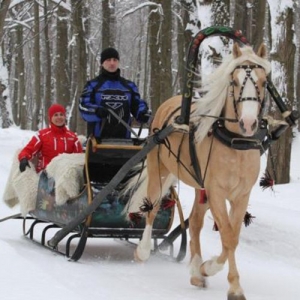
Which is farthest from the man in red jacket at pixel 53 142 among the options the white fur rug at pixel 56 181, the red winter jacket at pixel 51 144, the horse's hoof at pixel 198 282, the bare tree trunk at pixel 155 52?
the bare tree trunk at pixel 155 52

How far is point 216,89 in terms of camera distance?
5273mm

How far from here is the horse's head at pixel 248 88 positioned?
4750 millimetres

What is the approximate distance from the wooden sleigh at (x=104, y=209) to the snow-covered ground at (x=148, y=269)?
0.26 m

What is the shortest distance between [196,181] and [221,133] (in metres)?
0.68

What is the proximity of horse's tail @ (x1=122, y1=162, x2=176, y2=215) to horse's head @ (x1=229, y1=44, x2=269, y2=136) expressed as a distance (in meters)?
1.84

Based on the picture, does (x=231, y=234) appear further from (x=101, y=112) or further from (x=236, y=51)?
(x=101, y=112)

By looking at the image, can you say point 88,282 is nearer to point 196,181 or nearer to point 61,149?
point 196,181

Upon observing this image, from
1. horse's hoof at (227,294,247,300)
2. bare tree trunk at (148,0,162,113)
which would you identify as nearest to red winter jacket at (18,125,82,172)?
horse's hoof at (227,294,247,300)

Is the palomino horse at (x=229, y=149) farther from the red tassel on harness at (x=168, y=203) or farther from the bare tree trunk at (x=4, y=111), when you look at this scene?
the bare tree trunk at (x=4, y=111)

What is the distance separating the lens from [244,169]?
517 cm

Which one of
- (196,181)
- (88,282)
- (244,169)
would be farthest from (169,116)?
(88,282)

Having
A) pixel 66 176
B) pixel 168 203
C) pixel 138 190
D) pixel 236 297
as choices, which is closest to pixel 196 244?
pixel 168 203

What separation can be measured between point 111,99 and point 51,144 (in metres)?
1.08

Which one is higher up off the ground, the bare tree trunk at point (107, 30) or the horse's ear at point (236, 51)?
the bare tree trunk at point (107, 30)
